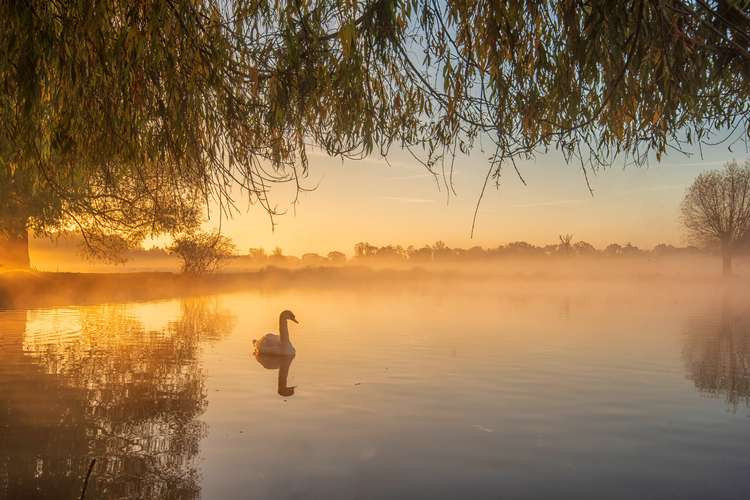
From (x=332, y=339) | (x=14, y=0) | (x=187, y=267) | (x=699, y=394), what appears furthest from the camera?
(x=187, y=267)

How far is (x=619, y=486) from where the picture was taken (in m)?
5.79

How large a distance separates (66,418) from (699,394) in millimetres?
9400

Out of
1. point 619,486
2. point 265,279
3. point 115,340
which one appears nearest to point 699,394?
point 619,486

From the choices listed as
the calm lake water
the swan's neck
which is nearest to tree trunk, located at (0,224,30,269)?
the calm lake water

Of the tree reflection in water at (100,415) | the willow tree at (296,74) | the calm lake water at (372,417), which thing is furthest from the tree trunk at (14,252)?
the willow tree at (296,74)

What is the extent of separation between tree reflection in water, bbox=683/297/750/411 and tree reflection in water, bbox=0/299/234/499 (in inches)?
310

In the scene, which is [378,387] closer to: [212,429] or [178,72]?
[212,429]

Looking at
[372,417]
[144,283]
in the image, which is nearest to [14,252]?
[144,283]

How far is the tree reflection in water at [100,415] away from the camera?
5.54 metres

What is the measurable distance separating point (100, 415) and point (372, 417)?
346cm

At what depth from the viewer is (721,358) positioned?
45.3 ft

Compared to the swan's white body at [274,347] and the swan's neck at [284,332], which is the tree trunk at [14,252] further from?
the swan's white body at [274,347]

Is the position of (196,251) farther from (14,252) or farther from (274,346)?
(274,346)

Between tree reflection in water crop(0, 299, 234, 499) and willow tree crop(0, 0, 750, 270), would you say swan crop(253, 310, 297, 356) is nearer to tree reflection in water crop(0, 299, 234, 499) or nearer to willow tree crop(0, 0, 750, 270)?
tree reflection in water crop(0, 299, 234, 499)
